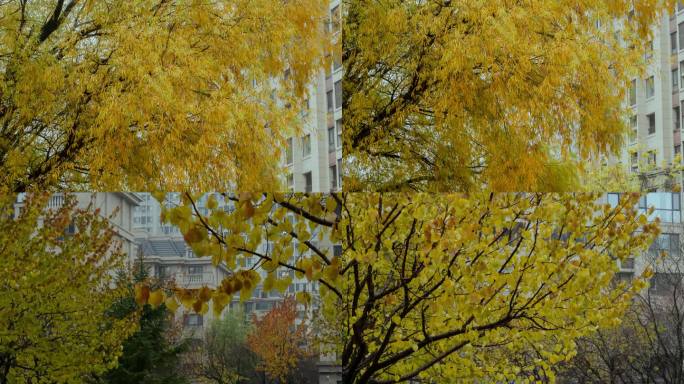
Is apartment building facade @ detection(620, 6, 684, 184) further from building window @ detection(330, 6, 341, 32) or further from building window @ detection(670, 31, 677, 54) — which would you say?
building window @ detection(330, 6, 341, 32)

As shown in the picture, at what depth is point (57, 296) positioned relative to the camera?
5184 millimetres

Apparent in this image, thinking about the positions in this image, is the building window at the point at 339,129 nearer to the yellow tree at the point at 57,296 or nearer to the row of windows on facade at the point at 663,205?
the yellow tree at the point at 57,296

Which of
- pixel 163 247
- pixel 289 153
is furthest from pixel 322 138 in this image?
pixel 163 247

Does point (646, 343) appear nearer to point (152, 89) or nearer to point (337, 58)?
point (337, 58)

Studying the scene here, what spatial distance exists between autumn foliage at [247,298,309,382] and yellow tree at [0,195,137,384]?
70 centimetres

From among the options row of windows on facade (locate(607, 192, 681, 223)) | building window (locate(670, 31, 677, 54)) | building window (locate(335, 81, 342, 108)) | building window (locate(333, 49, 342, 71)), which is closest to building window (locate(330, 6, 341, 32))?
building window (locate(333, 49, 342, 71))

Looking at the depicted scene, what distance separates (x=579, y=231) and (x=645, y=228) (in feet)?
1.83

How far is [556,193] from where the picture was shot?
217 inches

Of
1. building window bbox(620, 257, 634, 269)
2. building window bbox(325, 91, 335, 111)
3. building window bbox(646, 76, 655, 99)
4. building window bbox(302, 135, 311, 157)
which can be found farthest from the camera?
building window bbox(325, 91, 335, 111)

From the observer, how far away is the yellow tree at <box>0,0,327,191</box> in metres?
5.61

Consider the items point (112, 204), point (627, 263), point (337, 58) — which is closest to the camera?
point (112, 204)

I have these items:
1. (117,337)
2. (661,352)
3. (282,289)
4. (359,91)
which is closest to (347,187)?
(359,91)

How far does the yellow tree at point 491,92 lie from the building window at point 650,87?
0.09 metres

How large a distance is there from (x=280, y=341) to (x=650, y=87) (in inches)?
108
